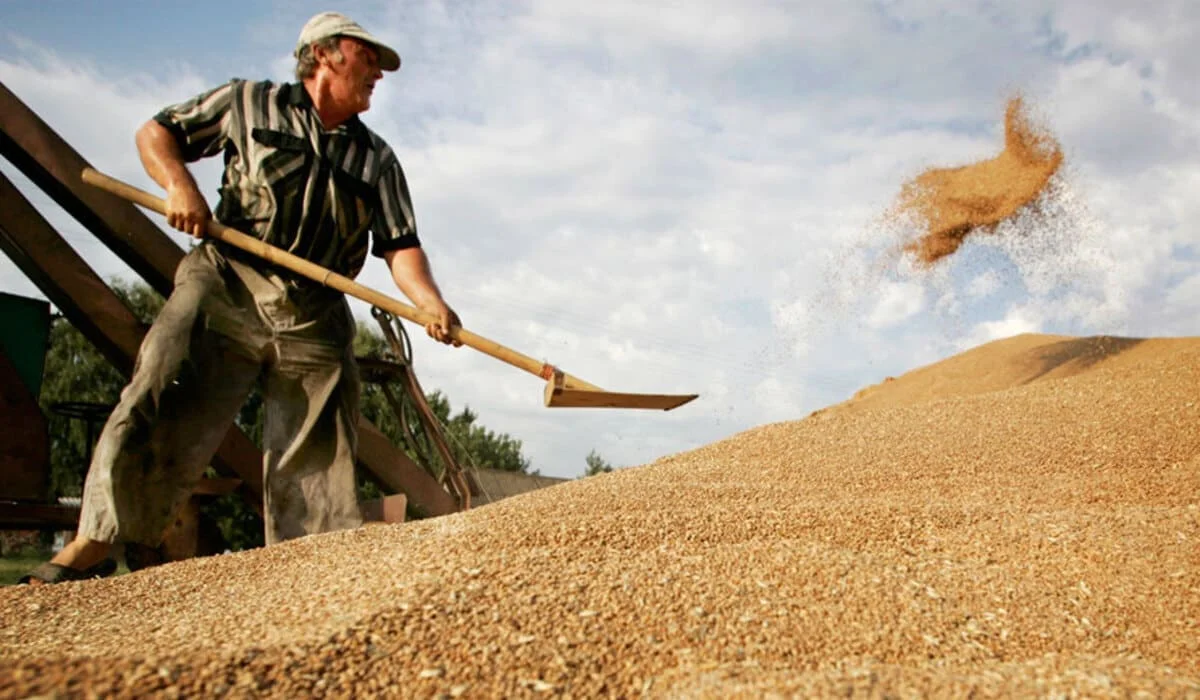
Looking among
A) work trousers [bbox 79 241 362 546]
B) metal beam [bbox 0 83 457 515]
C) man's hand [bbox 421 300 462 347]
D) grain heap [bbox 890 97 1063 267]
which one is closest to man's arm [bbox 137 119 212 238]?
work trousers [bbox 79 241 362 546]

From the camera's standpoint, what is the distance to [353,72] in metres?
3.22

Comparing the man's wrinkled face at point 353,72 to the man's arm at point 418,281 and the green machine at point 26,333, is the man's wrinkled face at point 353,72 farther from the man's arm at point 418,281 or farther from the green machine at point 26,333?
the green machine at point 26,333

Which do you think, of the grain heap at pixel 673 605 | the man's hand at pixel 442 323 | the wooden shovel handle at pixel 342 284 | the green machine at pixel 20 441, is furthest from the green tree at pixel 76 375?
the grain heap at pixel 673 605

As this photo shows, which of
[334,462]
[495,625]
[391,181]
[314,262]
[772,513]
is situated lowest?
[495,625]

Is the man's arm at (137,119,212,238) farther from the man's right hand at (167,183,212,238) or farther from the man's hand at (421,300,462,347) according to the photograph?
the man's hand at (421,300,462,347)

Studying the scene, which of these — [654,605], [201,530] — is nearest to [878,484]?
[654,605]

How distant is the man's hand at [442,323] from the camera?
3174 mm

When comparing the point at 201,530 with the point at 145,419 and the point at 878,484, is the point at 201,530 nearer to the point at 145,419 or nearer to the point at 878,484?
the point at 145,419

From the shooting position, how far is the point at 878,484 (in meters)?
3.81

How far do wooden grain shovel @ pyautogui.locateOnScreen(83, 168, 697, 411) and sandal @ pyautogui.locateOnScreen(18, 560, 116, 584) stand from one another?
100cm

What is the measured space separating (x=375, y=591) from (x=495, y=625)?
0.31 metres

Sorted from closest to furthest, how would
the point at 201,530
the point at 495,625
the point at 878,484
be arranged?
the point at 495,625
the point at 878,484
the point at 201,530

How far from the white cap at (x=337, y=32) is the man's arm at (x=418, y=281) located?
0.61 metres

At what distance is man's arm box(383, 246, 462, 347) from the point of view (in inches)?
127
